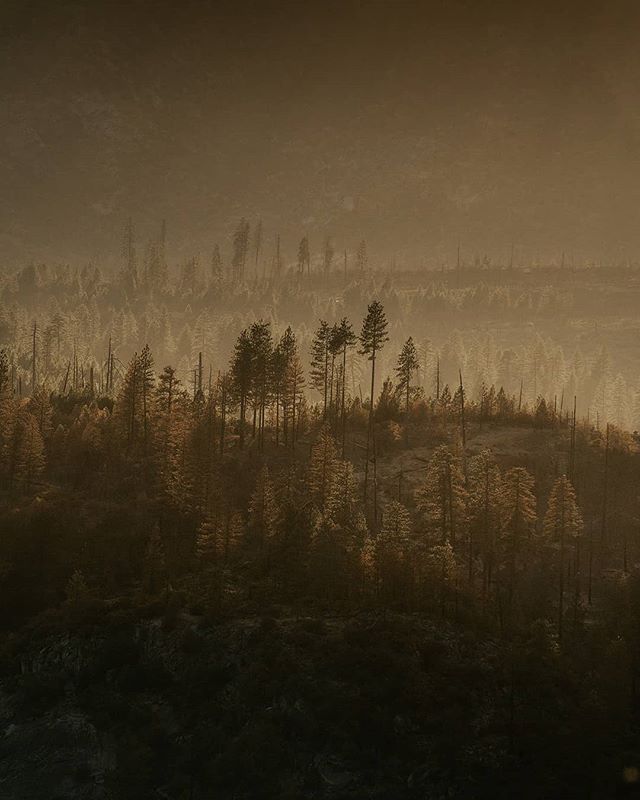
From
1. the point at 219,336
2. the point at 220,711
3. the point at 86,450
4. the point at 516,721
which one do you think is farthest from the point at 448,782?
the point at 219,336

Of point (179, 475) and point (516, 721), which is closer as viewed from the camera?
point (516, 721)

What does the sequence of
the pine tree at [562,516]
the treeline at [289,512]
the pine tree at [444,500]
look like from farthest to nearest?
the pine tree at [444,500] < the pine tree at [562,516] < the treeline at [289,512]

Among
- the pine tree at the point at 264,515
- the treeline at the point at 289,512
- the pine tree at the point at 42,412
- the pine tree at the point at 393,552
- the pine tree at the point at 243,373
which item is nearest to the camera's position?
the pine tree at the point at 393,552

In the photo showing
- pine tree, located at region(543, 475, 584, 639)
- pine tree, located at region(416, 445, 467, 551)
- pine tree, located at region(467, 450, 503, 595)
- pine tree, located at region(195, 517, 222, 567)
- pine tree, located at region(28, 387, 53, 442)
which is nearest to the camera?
pine tree, located at region(467, 450, 503, 595)

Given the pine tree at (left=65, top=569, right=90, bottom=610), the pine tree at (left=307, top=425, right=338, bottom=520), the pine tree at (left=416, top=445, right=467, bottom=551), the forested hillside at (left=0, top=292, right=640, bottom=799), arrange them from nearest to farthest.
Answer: the forested hillside at (left=0, top=292, right=640, bottom=799) → the pine tree at (left=65, top=569, right=90, bottom=610) → the pine tree at (left=416, top=445, right=467, bottom=551) → the pine tree at (left=307, top=425, right=338, bottom=520)

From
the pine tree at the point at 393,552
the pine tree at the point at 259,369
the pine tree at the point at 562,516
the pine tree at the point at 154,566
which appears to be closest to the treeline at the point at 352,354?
the pine tree at the point at 259,369

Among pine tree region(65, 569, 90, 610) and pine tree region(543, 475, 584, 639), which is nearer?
pine tree region(65, 569, 90, 610)

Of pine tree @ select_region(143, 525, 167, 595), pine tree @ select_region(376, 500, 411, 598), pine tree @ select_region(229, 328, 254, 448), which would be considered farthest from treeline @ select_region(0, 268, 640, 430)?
pine tree @ select_region(376, 500, 411, 598)

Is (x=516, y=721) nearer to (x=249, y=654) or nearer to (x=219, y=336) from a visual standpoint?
(x=249, y=654)

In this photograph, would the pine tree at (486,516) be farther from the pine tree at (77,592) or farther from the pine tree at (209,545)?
the pine tree at (77,592)

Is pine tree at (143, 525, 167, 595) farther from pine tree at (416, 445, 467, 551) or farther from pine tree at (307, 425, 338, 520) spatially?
pine tree at (416, 445, 467, 551)

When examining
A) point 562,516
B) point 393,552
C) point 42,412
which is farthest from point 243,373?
point 562,516
